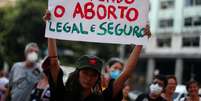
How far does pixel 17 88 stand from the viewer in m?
7.39

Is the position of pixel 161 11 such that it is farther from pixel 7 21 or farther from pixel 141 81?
pixel 7 21

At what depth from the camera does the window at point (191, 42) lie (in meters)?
46.9

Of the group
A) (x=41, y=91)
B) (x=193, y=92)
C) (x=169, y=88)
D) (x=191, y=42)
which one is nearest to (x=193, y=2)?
(x=191, y=42)

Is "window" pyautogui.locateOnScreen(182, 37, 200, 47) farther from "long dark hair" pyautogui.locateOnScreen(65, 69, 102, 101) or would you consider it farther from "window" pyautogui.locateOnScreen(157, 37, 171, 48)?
"long dark hair" pyautogui.locateOnScreen(65, 69, 102, 101)

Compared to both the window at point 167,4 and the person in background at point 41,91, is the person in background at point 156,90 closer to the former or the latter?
the person in background at point 41,91

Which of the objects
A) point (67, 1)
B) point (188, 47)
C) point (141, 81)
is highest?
point (67, 1)

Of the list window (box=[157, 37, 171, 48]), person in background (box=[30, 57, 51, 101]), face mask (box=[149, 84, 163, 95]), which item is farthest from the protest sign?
window (box=[157, 37, 171, 48])

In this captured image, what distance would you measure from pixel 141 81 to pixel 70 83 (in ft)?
162

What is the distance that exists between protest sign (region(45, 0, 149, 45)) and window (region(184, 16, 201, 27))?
4271cm

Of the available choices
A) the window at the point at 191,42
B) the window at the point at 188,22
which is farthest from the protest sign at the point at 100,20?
the window at the point at 188,22

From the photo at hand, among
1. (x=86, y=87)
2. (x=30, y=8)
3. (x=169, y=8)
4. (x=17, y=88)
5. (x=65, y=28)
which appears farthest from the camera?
(x=169, y=8)

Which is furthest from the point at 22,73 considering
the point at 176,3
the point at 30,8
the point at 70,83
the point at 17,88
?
the point at 176,3

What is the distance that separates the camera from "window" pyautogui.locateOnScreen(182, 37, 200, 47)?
4686 cm

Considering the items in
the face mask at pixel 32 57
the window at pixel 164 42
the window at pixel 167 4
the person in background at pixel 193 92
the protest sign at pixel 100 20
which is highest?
the window at pixel 167 4
